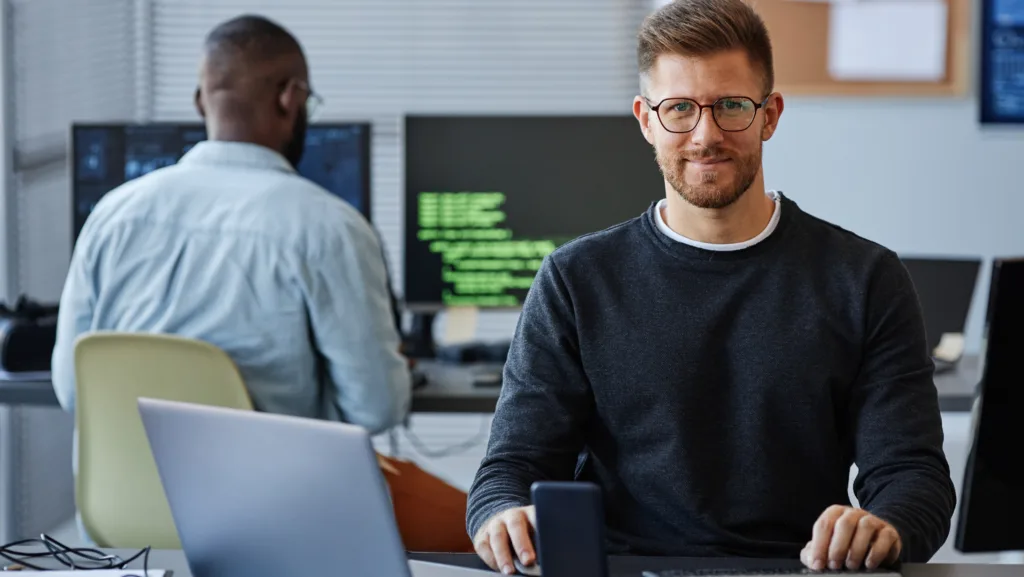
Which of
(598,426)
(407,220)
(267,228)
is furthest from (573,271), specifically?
(407,220)

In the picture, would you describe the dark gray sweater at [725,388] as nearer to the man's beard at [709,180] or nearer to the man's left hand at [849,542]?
the man's beard at [709,180]

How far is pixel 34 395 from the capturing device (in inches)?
100

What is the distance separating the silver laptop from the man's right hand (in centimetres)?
3

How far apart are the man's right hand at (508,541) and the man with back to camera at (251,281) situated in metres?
0.99

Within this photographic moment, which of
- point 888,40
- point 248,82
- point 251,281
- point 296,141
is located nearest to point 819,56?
point 888,40

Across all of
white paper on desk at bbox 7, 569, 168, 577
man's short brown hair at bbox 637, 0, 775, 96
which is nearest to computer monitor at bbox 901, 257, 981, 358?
man's short brown hair at bbox 637, 0, 775, 96

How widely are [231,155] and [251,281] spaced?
282mm

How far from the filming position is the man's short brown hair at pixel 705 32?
142cm

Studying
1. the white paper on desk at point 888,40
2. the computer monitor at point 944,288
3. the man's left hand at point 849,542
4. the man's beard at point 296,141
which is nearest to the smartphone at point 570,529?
the man's left hand at point 849,542

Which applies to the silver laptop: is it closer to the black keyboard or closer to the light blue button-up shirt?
the black keyboard

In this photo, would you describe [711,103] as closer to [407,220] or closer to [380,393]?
[380,393]

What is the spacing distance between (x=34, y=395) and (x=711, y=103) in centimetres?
180

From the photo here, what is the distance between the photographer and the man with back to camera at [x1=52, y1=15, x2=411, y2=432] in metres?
2.12

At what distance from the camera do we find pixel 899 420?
1366 millimetres
